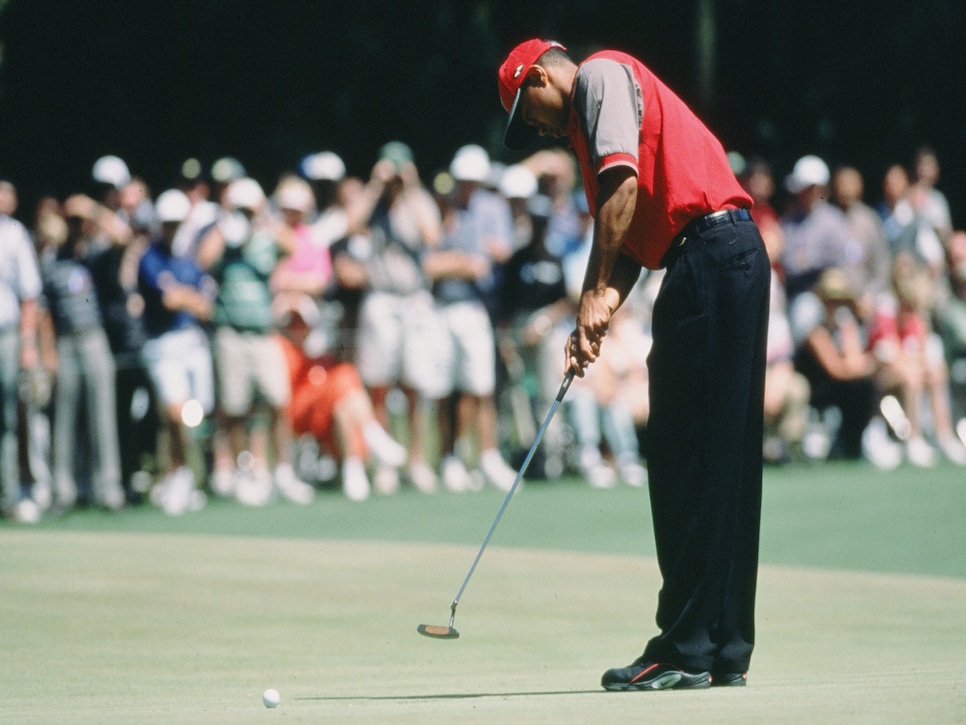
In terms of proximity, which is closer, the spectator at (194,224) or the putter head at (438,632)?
the putter head at (438,632)

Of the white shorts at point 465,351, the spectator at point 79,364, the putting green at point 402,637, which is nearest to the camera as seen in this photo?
the putting green at point 402,637

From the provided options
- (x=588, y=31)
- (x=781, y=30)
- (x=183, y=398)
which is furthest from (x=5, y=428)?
(x=781, y=30)

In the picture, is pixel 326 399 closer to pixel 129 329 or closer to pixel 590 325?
pixel 129 329

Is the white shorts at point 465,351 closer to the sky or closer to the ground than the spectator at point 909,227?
closer to the ground

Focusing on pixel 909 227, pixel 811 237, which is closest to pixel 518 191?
pixel 811 237

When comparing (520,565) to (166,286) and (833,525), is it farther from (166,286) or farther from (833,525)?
(166,286)

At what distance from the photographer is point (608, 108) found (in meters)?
5.85

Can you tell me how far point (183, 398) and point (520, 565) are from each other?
13.9 feet

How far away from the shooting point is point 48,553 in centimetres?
1040

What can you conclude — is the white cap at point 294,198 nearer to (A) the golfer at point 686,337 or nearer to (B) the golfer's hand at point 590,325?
(A) the golfer at point 686,337

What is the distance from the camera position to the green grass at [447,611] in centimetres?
562

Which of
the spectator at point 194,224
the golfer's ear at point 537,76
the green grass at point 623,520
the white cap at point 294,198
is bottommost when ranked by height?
the green grass at point 623,520

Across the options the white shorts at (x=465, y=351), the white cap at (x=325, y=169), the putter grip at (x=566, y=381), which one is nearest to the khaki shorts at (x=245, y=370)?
the white shorts at (x=465, y=351)

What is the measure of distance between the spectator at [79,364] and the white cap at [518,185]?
3599 mm
